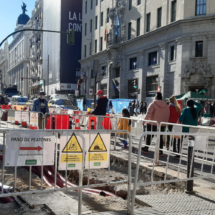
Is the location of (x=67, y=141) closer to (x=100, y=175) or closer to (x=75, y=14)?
(x=100, y=175)

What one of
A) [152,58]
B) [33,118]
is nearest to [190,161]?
[33,118]

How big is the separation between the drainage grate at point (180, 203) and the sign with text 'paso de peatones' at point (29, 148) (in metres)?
1.67

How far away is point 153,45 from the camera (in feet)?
103

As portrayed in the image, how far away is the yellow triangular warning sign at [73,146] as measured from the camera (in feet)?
12.8

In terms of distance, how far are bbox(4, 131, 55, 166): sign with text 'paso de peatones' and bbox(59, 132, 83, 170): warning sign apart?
135 millimetres

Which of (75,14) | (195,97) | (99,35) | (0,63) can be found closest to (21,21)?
(0,63)

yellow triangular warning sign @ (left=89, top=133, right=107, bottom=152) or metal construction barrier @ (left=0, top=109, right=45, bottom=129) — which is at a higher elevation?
yellow triangular warning sign @ (left=89, top=133, right=107, bottom=152)

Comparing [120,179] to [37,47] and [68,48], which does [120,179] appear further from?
[37,47]

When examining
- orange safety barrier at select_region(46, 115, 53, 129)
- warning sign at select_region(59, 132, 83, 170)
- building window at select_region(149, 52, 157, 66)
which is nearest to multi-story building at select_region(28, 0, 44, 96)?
building window at select_region(149, 52, 157, 66)

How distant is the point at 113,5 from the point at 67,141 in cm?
3853

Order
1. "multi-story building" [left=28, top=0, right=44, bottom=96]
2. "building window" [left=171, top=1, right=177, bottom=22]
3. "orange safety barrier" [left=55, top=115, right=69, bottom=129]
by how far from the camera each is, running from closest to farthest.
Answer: "orange safety barrier" [left=55, top=115, right=69, bottom=129] < "building window" [left=171, top=1, right=177, bottom=22] < "multi-story building" [left=28, top=0, right=44, bottom=96]

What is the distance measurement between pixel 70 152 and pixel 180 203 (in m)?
1.85

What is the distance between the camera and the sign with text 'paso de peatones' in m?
3.60

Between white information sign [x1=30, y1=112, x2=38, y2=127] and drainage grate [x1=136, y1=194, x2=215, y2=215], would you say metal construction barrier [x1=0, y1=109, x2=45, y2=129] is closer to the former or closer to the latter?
white information sign [x1=30, y1=112, x2=38, y2=127]
